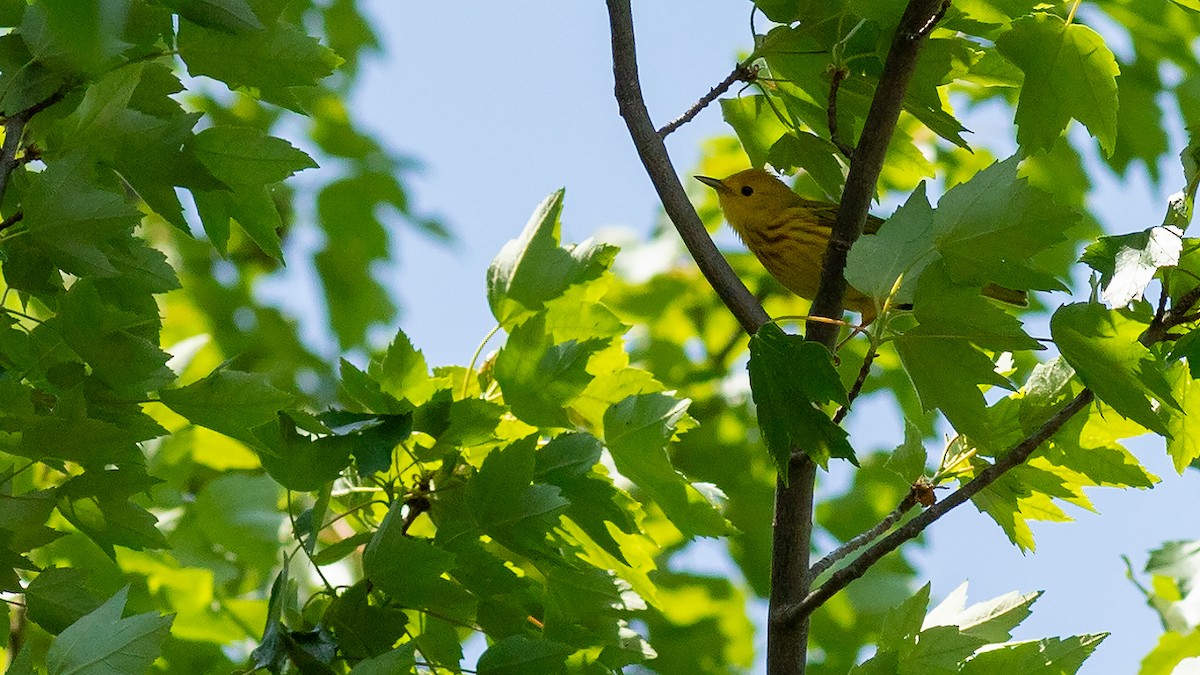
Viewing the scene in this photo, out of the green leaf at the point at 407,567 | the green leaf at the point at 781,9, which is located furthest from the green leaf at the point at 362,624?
the green leaf at the point at 781,9

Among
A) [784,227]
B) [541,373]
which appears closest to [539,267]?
[541,373]

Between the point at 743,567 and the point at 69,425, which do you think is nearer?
the point at 69,425

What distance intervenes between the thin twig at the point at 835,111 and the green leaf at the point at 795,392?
1.20 ft

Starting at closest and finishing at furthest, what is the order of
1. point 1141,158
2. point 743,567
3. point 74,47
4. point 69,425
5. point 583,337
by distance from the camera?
point 74,47 < point 69,425 < point 583,337 < point 1141,158 < point 743,567

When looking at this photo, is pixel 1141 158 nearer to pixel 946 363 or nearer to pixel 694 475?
pixel 694 475

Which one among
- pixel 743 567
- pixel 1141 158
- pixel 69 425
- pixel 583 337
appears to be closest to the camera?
pixel 69 425

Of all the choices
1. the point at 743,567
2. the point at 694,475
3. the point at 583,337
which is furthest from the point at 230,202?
the point at 743,567

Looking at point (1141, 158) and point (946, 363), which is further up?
→ point (1141, 158)

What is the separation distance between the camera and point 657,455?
1.59m

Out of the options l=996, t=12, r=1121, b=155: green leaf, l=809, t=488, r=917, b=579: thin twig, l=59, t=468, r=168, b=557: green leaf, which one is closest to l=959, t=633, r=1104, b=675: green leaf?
l=809, t=488, r=917, b=579: thin twig

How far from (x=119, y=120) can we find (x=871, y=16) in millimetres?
787

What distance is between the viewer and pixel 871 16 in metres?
1.39

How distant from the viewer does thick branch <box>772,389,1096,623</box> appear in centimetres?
131

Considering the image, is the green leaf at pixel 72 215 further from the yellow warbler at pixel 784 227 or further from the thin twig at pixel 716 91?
the yellow warbler at pixel 784 227
